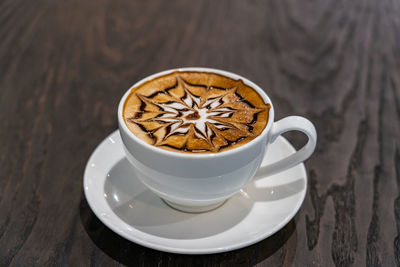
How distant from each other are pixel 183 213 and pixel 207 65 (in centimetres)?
66

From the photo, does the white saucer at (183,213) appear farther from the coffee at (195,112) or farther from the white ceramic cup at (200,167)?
the coffee at (195,112)

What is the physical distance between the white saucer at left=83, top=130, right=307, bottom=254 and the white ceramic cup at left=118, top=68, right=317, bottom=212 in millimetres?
40

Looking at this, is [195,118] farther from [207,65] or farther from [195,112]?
[207,65]

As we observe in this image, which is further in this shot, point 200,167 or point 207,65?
point 207,65

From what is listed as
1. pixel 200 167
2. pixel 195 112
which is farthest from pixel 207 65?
pixel 200 167

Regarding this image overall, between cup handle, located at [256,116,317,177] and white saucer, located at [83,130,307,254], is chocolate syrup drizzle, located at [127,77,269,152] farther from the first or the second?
white saucer, located at [83,130,307,254]

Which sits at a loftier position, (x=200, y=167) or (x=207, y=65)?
(x=200, y=167)

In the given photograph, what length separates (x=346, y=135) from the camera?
42.9 inches

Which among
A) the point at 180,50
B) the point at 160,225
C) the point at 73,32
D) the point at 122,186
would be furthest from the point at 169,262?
the point at 73,32

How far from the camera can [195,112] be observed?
0.82m

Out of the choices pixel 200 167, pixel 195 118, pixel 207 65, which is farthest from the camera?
pixel 207 65

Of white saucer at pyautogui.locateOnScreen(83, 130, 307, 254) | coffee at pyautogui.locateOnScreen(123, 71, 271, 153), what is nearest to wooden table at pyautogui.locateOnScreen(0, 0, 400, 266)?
white saucer at pyautogui.locateOnScreen(83, 130, 307, 254)

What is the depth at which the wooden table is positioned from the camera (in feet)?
2.56

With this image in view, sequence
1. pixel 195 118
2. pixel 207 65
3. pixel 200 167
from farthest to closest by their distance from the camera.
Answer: pixel 207 65, pixel 195 118, pixel 200 167
